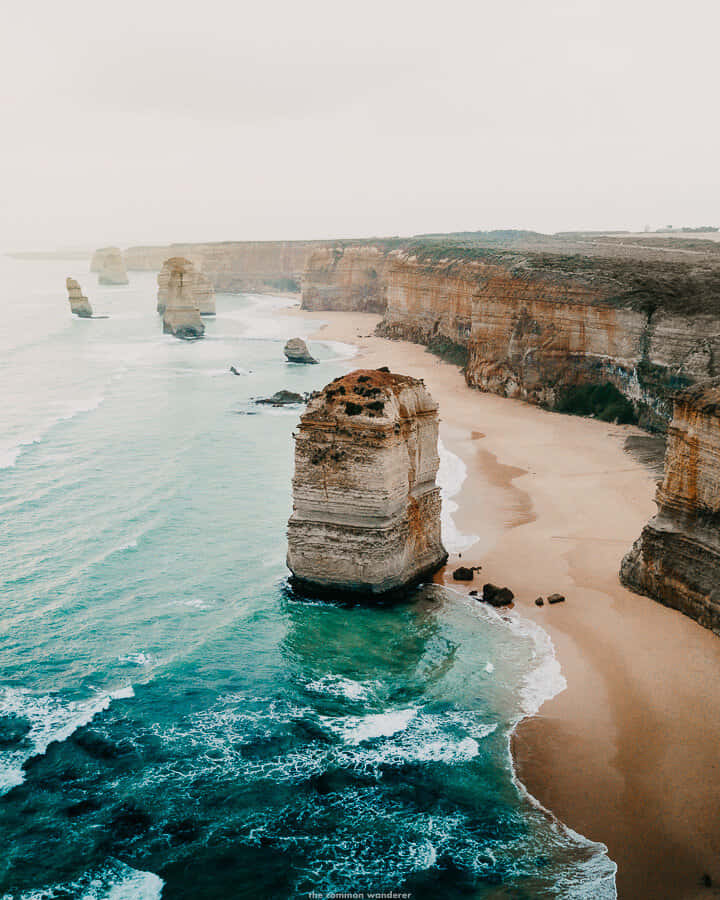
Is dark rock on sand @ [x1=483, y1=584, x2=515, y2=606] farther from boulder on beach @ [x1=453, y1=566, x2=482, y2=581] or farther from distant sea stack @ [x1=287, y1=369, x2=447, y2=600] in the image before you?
distant sea stack @ [x1=287, y1=369, x2=447, y2=600]

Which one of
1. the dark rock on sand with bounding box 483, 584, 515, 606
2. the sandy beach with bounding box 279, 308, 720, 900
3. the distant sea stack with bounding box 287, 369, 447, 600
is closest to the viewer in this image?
the sandy beach with bounding box 279, 308, 720, 900

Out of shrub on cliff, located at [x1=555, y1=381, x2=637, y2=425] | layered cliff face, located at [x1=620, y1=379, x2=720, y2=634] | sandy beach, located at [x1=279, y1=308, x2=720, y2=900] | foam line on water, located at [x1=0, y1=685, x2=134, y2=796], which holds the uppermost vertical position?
layered cliff face, located at [x1=620, y1=379, x2=720, y2=634]

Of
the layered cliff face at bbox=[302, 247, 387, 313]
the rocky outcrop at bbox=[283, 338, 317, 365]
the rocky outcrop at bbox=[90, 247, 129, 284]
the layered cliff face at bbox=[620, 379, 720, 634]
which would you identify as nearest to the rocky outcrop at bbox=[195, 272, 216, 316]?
the layered cliff face at bbox=[302, 247, 387, 313]

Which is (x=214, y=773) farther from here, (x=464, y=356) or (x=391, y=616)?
(x=464, y=356)

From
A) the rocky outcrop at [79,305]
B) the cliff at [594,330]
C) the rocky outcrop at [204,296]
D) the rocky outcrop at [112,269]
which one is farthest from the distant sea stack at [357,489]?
the rocky outcrop at [112,269]

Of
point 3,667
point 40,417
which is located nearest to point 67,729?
point 3,667

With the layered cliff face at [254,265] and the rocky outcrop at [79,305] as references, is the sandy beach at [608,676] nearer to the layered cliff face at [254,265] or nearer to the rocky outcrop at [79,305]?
the rocky outcrop at [79,305]

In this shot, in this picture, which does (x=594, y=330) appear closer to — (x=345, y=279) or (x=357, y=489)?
(x=357, y=489)
